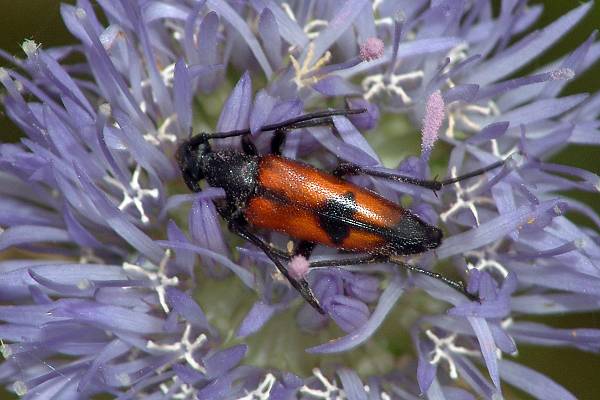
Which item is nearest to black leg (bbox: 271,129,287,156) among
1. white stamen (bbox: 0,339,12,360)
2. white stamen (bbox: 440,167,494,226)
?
white stamen (bbox: 440,167,494,226)

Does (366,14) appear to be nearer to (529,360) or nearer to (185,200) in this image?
(185,200)

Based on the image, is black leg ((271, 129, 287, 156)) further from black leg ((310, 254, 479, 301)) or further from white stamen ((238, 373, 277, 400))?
white stamen ((238, 373, 277, 400))

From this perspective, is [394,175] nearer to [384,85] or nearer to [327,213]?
[327,213]

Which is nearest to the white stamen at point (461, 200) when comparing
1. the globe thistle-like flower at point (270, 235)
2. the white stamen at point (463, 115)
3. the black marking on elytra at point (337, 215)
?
the globe thistle-like flower at point (270, 235)

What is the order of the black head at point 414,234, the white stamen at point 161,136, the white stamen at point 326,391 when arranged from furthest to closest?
the white stamen at point 161,136 → the white stamen at point 326,391 → the black head at point 414,234

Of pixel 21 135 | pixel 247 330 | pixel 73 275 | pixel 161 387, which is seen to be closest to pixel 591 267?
pixel 247 330

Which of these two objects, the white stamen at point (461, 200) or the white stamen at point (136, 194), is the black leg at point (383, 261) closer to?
the white stamen at point (461, 200)

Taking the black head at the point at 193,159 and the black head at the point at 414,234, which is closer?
the black head at the point at 414,234
